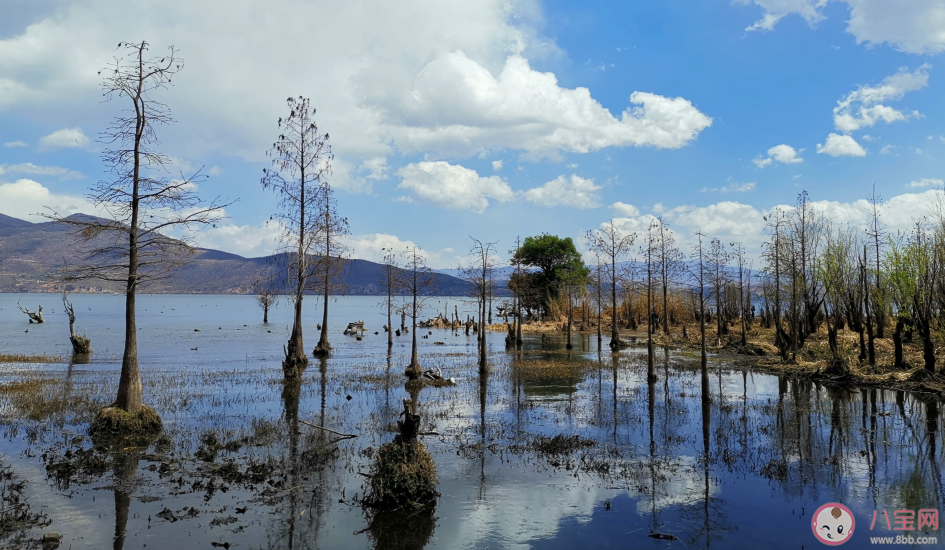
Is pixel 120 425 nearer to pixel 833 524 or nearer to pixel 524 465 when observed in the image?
pixel 524 465

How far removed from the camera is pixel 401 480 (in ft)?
39.2

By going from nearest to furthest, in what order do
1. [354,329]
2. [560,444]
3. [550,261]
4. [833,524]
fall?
[833,524] → [560,444] → [354,329] → [550,261]

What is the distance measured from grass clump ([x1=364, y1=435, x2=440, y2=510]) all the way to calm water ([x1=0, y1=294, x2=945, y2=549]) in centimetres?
51

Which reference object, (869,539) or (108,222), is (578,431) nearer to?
(869,539)

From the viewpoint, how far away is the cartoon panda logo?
10664 millimetres

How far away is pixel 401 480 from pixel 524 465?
4113 millimetres

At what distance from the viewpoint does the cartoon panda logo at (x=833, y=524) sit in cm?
1066

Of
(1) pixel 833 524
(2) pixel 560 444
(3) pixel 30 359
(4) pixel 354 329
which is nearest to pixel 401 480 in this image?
(2) pixel 560 444

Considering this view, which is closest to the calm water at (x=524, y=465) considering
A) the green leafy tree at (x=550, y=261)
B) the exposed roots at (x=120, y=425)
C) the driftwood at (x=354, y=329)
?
the exposed roots at (x=120, y=425)

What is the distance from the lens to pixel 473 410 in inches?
870

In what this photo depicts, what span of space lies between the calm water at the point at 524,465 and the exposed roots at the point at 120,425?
68cm

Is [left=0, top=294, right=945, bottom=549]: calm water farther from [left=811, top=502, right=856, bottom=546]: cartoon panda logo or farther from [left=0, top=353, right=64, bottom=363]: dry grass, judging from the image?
[left=0, top=353, right=64, bottom=363]: dry grass

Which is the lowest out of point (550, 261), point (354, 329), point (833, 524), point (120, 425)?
point (833, 524)

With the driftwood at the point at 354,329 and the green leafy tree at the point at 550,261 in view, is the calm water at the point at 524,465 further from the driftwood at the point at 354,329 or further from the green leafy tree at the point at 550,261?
the green leafy tree at the point at 550,261
